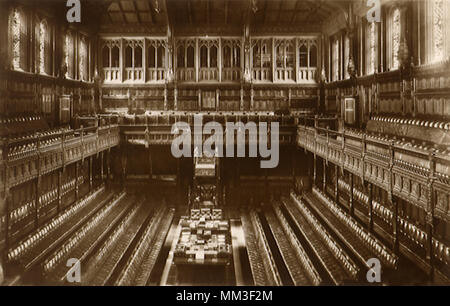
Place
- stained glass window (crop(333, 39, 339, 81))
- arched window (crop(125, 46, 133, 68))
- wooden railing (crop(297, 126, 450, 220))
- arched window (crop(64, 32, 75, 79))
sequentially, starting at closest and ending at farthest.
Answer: wooden railing (crop(297, 126, 450, 220)) → arched window (crop(64, 32, 75, 79)) → stained glass window (crop(333, 39, 339, 81)) → arched window (crop(125, 46, 133, 68))

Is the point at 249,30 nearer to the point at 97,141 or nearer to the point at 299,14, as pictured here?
the point at 299,14

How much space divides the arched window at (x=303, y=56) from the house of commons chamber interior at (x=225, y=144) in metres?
0.09

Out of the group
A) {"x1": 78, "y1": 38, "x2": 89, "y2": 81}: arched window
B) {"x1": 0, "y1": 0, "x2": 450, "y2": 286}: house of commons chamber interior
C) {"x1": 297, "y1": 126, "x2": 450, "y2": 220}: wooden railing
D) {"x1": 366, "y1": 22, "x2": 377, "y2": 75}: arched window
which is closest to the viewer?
{"x1": 297, "y1": 126, "x2": 450, "y2": 220}: wooden railing

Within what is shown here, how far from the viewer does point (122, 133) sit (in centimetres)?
1766

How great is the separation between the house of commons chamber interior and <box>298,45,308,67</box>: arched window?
0.09 meters

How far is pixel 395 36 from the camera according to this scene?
14.7 m

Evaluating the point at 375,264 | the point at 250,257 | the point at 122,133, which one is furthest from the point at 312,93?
the point at 375,264

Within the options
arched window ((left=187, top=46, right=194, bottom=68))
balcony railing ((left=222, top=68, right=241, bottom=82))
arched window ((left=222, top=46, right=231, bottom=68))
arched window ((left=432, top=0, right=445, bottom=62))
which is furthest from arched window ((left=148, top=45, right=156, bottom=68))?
arched window ((left=432, top=0, right=445, bottom=62))

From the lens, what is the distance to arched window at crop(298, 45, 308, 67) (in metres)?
23.7

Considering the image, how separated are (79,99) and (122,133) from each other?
4.47 metres

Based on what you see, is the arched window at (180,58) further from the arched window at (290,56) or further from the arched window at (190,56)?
the arched window at (290,56)

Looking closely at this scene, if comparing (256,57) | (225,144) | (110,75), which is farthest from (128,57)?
(225,144)

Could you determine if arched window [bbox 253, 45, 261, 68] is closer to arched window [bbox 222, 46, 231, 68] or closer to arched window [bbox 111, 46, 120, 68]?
arched window [bbox 222, 46, 231, 68]

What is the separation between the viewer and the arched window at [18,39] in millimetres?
14070
